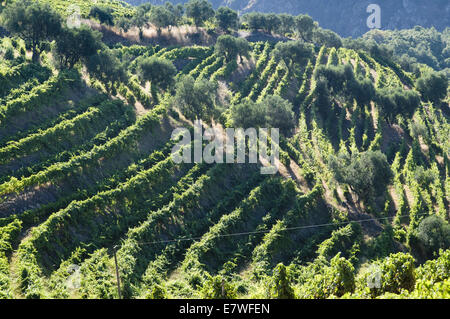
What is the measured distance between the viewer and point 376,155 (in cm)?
5041

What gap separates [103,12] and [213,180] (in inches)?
2428

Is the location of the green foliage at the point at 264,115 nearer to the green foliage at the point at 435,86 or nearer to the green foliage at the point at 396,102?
the green foliage at the point at 396,102

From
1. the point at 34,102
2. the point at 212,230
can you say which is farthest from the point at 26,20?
the point at 212,230

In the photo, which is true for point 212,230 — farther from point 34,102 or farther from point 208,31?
point 208,31

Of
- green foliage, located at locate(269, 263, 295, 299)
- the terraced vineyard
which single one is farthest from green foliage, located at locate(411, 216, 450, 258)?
green foliage, located at locate(269, 263, 295, 299)

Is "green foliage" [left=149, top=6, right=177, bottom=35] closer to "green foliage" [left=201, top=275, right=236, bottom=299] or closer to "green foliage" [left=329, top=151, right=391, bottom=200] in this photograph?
"green foliage" [left=329, top=151, right=391, bottom=200]

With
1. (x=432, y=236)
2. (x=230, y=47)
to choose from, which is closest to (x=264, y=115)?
(x=432, y=236)

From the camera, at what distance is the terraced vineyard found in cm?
2950
